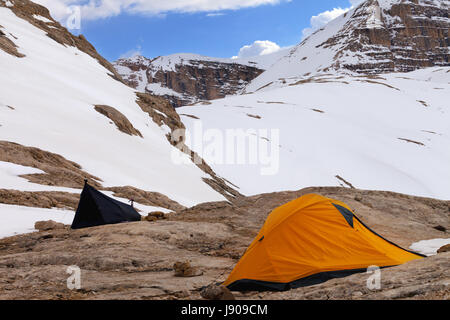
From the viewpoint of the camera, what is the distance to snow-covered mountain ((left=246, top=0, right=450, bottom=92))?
150000 mm

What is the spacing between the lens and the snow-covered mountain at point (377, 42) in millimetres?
150000

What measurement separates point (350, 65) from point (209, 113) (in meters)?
114

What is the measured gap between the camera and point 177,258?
7.52 m

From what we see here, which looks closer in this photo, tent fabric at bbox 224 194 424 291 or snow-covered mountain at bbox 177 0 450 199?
tent fabric at bbox 224 194 424 291

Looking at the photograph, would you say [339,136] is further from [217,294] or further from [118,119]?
[217,294]

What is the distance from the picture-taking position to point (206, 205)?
13.7 m

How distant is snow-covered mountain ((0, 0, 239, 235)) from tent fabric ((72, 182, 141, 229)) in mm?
2301

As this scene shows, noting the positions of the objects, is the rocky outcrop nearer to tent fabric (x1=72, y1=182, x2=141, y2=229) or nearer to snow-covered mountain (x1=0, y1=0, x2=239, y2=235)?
snow-covered mountain (x1=0, y1=0, x2=239, y2=235)

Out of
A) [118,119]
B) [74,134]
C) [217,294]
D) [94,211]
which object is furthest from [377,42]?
[217,294]

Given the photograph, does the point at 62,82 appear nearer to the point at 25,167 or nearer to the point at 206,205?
the point at 25,167

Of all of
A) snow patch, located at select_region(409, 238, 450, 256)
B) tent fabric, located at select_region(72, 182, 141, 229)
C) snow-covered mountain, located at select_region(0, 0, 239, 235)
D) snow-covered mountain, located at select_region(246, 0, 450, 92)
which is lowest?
snow patch, located at select_region(409, 238, 450, 256)

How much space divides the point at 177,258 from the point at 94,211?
418cm

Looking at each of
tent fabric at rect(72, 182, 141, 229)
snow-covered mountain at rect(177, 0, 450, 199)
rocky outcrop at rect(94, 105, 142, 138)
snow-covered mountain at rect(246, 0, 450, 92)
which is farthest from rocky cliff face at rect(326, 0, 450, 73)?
tent fabric at rect(72, 182, 141, 229)

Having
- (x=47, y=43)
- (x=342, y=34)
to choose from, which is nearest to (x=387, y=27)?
(x=342, y=34)
